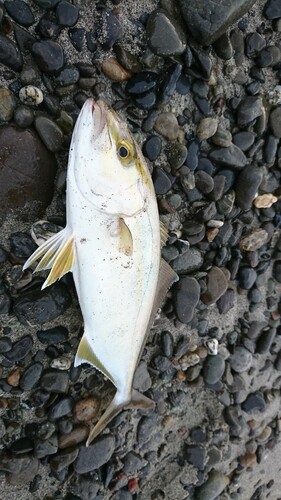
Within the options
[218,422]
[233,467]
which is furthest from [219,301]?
[233,467]

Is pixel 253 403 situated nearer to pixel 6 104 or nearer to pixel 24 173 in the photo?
pixel 24 173

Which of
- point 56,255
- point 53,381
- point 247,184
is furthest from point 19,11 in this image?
point 53,381

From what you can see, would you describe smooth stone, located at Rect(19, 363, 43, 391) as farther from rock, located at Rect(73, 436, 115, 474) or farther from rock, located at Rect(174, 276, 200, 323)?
rock, located at Rect(174, 276, 200, 323)

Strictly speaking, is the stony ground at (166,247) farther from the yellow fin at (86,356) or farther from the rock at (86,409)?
the yellow fin at (86,356)

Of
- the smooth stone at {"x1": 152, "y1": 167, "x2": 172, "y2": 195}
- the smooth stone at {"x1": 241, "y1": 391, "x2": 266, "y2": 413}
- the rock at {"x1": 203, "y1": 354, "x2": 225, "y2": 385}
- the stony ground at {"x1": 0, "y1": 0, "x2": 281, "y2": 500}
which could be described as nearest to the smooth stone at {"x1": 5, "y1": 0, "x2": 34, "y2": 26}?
the stony ground at {"x1": 0, "y1": 0, "x2": 281, "y2": 500}

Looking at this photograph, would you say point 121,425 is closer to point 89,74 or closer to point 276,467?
point 276,467
